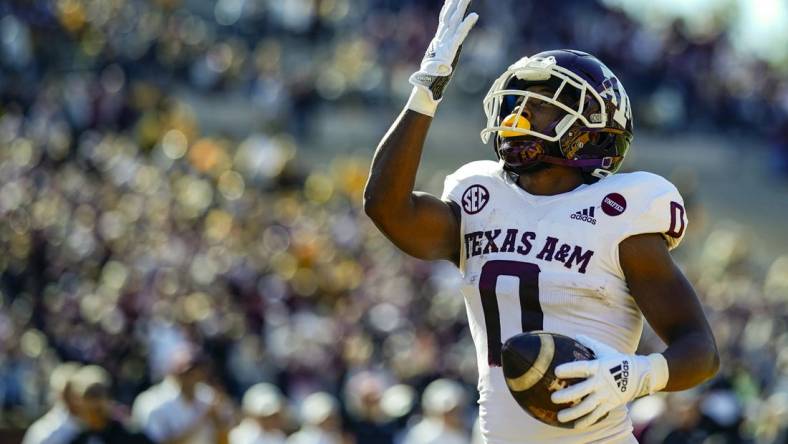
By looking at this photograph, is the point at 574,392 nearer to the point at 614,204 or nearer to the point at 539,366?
the point at 539,366

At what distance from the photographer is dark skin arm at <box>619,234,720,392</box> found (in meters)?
3.61

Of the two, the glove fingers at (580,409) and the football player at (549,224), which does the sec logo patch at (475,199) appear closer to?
the football player at (549,224)

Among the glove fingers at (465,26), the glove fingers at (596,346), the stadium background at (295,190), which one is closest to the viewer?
the glove fingers at (596,346)

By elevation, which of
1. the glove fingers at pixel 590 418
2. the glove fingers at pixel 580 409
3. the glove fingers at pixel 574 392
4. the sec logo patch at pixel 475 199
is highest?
the sec logo patch at pixel 475 199

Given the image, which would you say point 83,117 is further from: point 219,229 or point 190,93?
point 219,229

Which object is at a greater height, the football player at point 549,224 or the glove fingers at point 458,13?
the glove fingers at point 458,13

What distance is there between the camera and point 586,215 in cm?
371

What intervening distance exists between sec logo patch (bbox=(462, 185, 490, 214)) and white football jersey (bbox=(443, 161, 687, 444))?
37 mm

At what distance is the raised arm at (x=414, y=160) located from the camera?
376 centimetres

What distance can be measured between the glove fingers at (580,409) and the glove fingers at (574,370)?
0.06m

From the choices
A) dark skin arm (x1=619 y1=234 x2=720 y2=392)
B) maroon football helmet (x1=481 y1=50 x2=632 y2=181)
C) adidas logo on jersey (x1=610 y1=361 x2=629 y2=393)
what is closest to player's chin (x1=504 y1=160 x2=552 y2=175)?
maroon football helmet (x1=481 y1=50 x2=632 y2=181)

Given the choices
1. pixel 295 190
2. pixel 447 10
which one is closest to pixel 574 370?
pixel 447 10

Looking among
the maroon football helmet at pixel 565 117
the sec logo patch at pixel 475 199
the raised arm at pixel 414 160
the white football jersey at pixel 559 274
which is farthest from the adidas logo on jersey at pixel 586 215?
the raised arm at pixel 414 160

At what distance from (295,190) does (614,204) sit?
45.8ft
